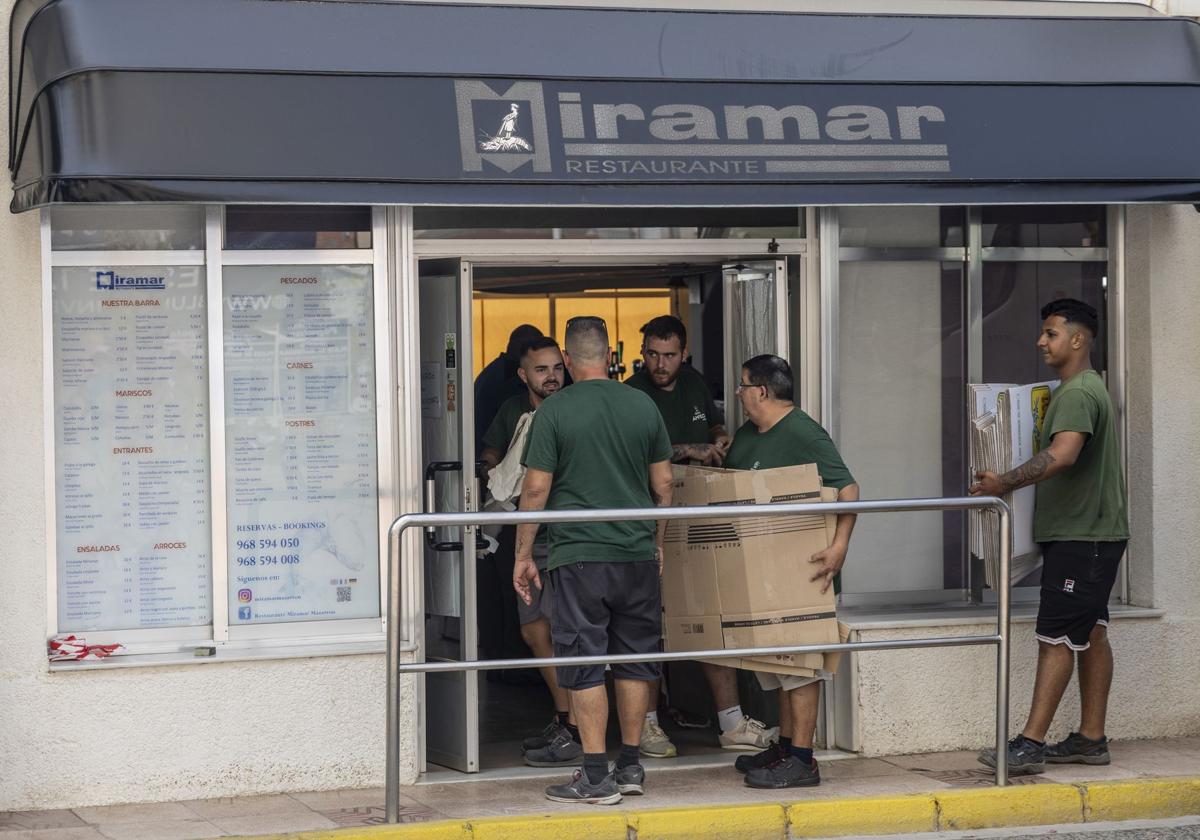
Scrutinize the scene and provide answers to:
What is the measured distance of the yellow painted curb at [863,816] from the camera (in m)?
6.00

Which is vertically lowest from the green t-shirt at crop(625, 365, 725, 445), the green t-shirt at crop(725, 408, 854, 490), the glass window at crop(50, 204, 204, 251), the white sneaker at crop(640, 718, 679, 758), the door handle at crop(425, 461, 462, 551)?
the white sneaker at crop(640, 718, 679, 758)

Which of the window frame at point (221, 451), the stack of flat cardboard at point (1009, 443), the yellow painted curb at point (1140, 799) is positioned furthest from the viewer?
the stack of flat cardboard at point (1009, 443)

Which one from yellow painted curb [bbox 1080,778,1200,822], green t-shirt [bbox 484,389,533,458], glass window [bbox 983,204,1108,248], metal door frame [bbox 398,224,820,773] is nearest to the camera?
yellow painted curb [bbox 1080,778,1200,822]

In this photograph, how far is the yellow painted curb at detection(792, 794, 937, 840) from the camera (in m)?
6.00

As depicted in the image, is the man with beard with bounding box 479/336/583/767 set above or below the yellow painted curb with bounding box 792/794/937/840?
above

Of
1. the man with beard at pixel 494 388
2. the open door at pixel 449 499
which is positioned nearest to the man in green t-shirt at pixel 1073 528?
the open door at pixel 449 499

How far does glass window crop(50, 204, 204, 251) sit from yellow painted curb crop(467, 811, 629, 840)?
275 cm

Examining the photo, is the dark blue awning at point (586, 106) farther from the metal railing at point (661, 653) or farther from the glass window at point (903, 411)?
the metal railing at point (661, 653)

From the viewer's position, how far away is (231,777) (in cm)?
639

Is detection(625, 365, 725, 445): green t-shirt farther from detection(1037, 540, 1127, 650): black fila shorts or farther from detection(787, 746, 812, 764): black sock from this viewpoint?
detection(1037, 540, 1127, 650): black fila shorts

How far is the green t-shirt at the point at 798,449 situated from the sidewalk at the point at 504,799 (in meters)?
1.32

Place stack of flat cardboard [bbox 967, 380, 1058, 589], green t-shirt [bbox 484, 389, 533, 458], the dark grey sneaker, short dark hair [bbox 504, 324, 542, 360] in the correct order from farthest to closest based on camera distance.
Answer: short dark hair [bbox 504, 324, 542, 360]
green t-shirt [bbox 484, 389, 533, 458]
the dark grey sneaker
stack of flat cardboard [bbox 967, 380, 1058, 589]

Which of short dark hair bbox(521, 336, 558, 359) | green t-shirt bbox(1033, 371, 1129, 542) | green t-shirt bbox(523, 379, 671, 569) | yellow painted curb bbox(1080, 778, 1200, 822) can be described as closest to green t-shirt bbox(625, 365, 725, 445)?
short dark hair bbox(521, 336, 558, 359)

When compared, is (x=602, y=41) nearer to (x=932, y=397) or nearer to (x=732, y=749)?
(x=932, y=397)
